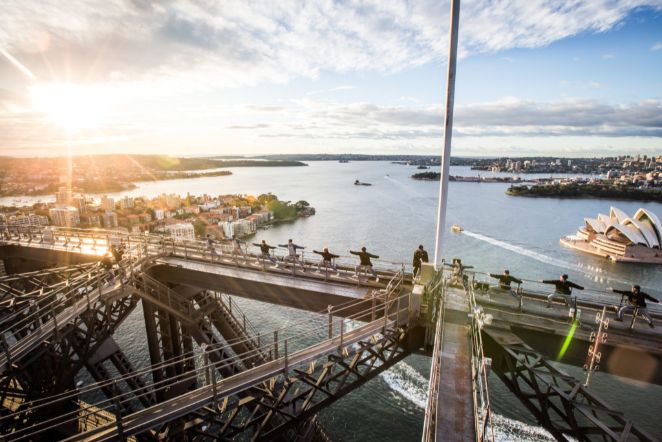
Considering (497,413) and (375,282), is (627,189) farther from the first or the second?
(375,282)

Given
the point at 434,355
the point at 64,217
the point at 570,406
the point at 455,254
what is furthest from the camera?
the point at 64,217

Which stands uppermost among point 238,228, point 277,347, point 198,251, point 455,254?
point 277,347

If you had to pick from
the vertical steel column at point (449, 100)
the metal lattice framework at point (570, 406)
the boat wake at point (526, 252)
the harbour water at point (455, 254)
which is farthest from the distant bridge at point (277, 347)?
the boat wake at point (526, 252)

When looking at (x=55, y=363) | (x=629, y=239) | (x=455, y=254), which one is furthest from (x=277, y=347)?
(x=629, y=239)

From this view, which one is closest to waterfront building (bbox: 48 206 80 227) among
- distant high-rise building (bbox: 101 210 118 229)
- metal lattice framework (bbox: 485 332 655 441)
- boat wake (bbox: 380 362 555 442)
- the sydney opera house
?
distant high-rise building (bbox: 101 210 118 229)

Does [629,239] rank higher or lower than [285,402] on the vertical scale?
lower

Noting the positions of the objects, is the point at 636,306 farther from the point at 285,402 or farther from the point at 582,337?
the point at 285,402

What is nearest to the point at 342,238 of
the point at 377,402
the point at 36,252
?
the point at 377,402
